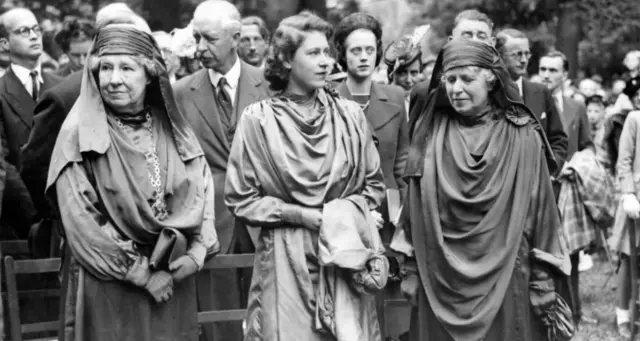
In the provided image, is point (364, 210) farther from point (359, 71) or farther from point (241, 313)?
point (359, 71)

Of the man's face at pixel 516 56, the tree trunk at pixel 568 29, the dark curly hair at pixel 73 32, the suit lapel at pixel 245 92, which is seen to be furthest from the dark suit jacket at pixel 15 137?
the tree trunk at pixel 568 29

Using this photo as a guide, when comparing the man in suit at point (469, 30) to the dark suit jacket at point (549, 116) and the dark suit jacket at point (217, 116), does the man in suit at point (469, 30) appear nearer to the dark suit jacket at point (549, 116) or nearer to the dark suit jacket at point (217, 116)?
the dark suit jacket at point (549, 116)

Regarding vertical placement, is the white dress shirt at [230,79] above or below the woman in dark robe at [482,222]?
above

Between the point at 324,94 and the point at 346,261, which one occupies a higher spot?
the point at 324,94

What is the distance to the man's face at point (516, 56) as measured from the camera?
1241 centimetres

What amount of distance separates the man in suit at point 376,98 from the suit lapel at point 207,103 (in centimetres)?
89

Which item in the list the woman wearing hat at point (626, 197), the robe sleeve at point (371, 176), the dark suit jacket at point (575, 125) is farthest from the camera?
the dark suit jacket at point (575, 125)

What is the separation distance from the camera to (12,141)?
36.5 ft

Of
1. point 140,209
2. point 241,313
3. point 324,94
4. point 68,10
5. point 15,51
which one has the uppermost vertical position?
point 68,10

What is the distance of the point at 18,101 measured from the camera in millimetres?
11281

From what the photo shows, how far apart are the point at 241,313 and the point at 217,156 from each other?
1.27 m

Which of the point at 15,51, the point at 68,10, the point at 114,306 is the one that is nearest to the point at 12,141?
the point at 15,51

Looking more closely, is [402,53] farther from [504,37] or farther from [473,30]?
[473,30]

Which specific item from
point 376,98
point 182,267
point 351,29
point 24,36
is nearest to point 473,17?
point 351,29
